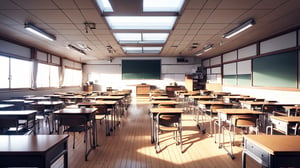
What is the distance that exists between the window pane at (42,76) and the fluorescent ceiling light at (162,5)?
6.88 meters

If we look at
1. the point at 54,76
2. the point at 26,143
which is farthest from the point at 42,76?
the point at 26,143

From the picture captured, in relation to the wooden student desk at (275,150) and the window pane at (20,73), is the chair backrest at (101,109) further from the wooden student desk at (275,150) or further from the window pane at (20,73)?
the window pane at (20,73)

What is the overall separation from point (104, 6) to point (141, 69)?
825cm

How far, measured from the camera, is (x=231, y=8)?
3.80 meters

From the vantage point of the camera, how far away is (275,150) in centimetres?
119

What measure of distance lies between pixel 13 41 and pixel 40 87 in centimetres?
255

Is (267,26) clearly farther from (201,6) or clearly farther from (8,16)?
(8,16)

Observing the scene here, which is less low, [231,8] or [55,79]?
[231,8]

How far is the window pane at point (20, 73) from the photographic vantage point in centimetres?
657

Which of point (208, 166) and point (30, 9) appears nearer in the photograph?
point (208, 166)

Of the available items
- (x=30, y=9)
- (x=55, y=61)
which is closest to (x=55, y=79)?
(x=55, y=61)

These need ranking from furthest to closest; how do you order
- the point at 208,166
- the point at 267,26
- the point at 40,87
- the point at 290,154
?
1. the point at 40,87
2. the point at 267,26
3. the point at 208,166
4. the point at 290,154

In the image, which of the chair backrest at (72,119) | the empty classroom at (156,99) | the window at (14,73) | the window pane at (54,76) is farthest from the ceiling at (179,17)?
the window pane at (54,76)

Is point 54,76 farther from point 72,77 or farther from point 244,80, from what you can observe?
point 244,80
